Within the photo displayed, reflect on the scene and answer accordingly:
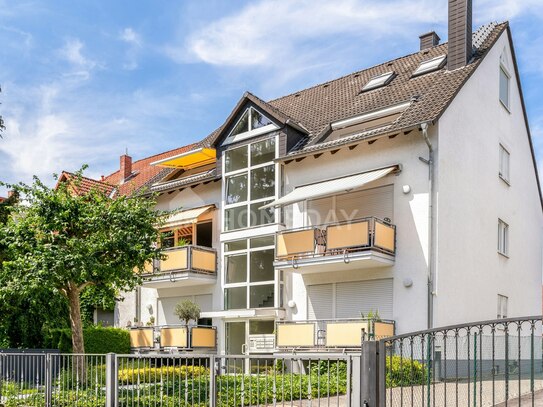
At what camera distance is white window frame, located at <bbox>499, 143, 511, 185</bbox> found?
24600 millimetres

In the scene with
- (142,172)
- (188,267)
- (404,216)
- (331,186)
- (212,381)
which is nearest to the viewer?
(212,381)

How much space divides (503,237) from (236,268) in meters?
→ 9.56

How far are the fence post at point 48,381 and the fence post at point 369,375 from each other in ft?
26.4

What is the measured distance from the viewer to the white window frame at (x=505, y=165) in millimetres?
24600

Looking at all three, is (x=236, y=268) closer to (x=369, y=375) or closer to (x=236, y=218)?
(x=236, y=218)

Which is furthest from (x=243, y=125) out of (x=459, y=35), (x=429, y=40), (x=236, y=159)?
(x=429, y=40)

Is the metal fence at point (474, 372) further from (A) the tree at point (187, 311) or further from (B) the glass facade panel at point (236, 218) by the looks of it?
(A) the tree at point (187, 311)

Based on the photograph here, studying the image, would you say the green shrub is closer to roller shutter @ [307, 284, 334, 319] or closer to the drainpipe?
the drainpipe

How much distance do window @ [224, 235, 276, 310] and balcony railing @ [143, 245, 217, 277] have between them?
61 centimetres

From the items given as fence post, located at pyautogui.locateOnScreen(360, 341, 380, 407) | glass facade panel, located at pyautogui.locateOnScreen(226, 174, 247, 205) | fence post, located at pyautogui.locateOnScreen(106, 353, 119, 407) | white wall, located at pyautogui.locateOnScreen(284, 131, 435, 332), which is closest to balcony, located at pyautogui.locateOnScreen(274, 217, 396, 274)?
white wall, located at pyautogui.locateOnScreen(284, 131, 435, 332)

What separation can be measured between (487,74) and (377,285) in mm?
8478

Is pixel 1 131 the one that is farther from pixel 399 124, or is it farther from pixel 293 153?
pixel 399 124

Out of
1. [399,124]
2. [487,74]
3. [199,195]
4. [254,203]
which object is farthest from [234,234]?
[487,74]

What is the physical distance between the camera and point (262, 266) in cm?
2362
